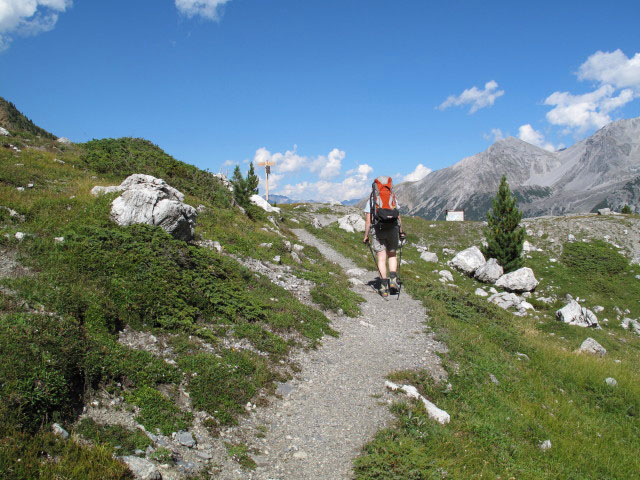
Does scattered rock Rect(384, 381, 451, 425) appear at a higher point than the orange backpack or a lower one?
lower

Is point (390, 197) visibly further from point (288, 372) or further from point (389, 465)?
point (389, 465)

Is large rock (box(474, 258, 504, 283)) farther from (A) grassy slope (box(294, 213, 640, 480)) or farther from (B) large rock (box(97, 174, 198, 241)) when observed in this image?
(B) large rock (box(97, 174, 198, 241))

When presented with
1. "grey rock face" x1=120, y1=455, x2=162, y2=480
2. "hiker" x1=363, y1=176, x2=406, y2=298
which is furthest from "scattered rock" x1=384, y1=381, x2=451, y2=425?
"hiker" x1=363, y1=176, x2=406, y2=298

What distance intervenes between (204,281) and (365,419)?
5721mm

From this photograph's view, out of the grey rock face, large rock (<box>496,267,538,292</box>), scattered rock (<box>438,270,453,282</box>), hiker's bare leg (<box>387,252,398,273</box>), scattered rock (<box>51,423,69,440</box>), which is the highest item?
hiker's bare leg (<box>387,252,398,273</box>)

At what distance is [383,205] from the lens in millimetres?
13102

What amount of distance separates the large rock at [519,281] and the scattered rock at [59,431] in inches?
1208

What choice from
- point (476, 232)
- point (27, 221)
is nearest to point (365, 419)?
point (27, 221)

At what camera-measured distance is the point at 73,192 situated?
516 inches

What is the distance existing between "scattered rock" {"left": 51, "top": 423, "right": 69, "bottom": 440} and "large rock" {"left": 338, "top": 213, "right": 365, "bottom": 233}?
128 ft

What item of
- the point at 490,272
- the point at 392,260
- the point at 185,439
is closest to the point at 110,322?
the point at 185,439

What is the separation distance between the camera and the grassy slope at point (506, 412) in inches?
221

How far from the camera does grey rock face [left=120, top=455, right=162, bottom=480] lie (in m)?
4.24

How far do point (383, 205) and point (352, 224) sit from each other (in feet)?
106
